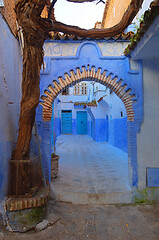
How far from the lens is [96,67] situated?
4.39m

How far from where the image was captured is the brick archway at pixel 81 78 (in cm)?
432

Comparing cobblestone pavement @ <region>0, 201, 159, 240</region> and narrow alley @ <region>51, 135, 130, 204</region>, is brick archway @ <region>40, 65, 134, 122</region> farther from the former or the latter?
cobblestone pavement @ <region>0, 201, 159, 240</region>

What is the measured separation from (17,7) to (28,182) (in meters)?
2.69

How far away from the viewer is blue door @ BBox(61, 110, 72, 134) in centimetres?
2142

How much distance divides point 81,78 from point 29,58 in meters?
1.60

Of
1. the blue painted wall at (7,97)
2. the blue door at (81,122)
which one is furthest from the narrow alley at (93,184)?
the blue door at (81,122)

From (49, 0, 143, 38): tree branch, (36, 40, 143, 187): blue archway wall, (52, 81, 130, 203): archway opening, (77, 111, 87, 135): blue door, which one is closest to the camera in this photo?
(49, 0, 143, 38): tree branch

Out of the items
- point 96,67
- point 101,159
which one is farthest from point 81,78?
point 101,159

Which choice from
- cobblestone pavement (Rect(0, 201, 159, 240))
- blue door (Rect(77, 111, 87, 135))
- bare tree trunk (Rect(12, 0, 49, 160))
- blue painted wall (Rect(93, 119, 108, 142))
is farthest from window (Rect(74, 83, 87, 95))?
bare tree trunk (Rect(12, 0, 49, 160))

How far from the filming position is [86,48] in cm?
444

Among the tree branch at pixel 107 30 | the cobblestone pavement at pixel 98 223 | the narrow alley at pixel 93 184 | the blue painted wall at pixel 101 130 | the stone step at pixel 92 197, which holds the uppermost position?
the tree branch at pixel 107 30

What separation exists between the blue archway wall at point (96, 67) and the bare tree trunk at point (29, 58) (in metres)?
1.02

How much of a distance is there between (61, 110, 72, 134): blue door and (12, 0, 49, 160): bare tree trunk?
1805 cm

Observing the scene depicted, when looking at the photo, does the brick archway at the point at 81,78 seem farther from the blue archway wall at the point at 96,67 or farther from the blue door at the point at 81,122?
the blue door at the point at 81,122
